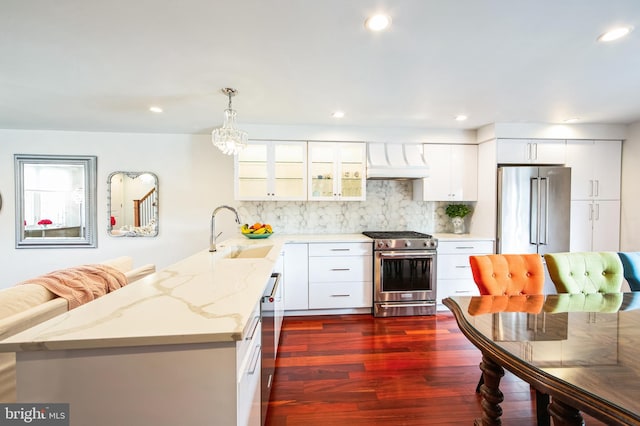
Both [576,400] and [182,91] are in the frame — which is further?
[182,91]

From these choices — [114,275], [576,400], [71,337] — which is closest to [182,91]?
[114,275]

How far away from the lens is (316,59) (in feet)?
5.90

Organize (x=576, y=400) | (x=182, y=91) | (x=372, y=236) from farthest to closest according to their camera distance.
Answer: (x=372, y=236) < (x=182, y=91) < (x=576, y=400)

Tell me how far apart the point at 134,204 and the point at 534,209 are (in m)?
5.20

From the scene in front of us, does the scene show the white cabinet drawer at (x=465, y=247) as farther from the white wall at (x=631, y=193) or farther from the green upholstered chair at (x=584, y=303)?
the white wall at (x=631, y=193)

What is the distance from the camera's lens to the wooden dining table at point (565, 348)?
28.1 inches

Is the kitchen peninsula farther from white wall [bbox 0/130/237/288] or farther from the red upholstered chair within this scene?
white wall [bbox 0/130/237/288]

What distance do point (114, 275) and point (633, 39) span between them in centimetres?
Answer: 360

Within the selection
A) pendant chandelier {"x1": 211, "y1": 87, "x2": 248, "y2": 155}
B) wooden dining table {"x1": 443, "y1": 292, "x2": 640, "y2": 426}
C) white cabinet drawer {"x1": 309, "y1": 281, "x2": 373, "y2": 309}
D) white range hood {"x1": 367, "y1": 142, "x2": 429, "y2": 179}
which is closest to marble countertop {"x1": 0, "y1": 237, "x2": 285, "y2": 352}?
→ wooden dining table {"x1": 443, "y1": 292, "x2": 640, "y2": 426}

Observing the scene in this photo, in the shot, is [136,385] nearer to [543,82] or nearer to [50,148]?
[543,82]

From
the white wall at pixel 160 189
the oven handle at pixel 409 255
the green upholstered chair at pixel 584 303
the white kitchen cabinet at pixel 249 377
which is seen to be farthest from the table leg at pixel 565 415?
the white wall at pixel 160 189

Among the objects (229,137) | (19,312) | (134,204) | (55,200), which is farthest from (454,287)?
(55,200)

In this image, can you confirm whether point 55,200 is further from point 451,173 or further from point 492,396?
point 451,173

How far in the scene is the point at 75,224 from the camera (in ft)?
11.4
